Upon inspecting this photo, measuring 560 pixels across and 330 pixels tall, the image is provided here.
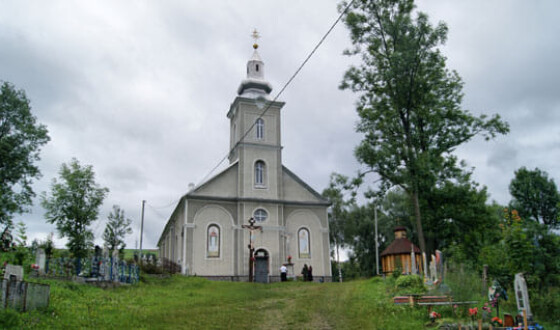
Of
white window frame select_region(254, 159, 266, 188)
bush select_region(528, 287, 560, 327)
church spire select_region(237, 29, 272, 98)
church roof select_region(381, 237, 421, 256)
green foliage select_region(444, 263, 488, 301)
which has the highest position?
church spire select_region(237, 29, 272, 98)

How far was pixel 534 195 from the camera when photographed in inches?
1421

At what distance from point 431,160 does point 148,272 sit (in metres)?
15.8

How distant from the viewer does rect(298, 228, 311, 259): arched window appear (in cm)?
3313

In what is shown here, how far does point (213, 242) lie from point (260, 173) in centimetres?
595

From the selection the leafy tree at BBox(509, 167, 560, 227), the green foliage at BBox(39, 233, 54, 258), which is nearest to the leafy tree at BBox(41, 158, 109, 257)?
the green foliage at BBox(39, 233, 54, 258)

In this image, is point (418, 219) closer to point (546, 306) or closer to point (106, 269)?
point (546, 306)

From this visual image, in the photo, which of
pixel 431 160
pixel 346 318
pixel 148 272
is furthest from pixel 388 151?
pixel 148 272

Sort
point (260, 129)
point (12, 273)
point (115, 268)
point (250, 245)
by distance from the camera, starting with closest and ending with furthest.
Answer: point (12, 273) < point (115, 268) < point (250, 245) < point (260, 129)

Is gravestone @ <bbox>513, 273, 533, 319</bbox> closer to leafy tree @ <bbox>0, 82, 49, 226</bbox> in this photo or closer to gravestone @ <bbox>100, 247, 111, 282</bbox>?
gravestone @ <bbox>100, 247, 111, 282</bbox>

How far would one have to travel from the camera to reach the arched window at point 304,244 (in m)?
33.1

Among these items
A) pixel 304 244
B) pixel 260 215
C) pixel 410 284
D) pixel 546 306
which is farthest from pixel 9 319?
pixel 304 244

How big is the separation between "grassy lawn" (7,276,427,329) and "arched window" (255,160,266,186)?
15142 mm

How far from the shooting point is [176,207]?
3544 cm

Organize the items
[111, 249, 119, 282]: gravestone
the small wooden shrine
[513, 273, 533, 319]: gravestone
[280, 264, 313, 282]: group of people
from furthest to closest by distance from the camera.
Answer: [280, 264, 313, 282]: group of people
the small wooden shrine
[111, 249, 119, 282]: gravestone
[513, 273, 533, 319]: gravestone
